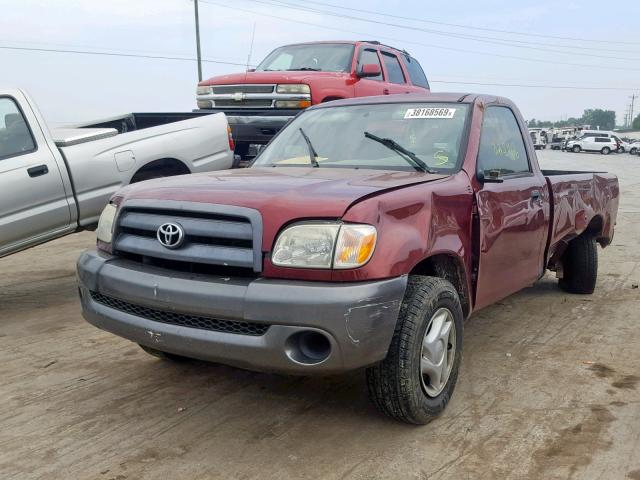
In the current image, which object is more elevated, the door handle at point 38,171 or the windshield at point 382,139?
the windshield at point 382,139

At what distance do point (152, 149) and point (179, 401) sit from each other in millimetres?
3713

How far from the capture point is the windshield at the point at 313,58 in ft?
33.3

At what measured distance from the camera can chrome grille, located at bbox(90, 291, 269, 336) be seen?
300 centimetres

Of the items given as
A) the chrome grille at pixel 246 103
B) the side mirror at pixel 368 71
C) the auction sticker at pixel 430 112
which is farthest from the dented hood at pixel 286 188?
the side mirror at pixel 368 71

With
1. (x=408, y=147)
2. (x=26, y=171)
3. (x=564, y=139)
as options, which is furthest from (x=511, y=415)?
(x=564, y=139)

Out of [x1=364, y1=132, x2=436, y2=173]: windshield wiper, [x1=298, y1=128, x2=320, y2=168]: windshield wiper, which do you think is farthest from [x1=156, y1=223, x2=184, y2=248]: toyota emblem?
[x1=364, y1=132, x2=436, y2=173]: windshield wiper

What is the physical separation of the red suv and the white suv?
4695 centimetres

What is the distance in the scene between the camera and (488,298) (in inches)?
163

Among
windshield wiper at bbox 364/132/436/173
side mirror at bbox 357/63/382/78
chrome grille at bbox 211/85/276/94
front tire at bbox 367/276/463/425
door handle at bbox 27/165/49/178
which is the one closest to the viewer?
front tire at bbox 367/276/463/425

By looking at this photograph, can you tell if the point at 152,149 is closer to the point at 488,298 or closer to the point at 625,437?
the point at 488,298

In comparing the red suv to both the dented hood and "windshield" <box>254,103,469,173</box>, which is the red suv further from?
the dented hood

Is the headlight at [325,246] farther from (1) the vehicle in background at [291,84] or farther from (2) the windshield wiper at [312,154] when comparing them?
(1) the vehicle in background at [291,84]

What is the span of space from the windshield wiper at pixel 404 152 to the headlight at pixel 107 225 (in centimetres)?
166

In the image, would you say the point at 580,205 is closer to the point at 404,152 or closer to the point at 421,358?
the point at 404,152
